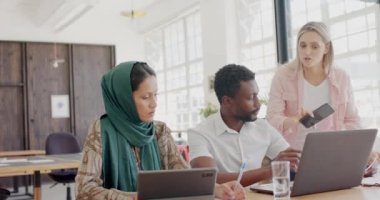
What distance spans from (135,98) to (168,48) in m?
7.27

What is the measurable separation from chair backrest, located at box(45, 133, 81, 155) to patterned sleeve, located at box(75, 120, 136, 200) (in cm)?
421

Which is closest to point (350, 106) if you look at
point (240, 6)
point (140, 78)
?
point (140, 78)

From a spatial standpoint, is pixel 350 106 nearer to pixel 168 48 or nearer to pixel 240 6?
pixel 240 6

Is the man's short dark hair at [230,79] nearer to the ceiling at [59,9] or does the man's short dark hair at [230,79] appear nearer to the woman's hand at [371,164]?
the woman's hand at [371,164]

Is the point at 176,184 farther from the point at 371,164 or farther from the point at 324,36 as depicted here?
the point at 324,36

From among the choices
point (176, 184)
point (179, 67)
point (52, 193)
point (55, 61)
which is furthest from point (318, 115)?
point (179, 67)

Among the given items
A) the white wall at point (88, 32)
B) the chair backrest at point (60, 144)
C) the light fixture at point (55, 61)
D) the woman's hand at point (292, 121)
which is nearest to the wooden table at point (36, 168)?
the chair backrest at point (60, 144)

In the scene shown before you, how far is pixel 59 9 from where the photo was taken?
740 centimetres

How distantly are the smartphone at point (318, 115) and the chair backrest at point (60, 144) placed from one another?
4.43m

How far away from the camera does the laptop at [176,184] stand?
121 cm

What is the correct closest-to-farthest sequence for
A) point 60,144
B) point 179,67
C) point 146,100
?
point 146,100
point 60,144
point 179,67

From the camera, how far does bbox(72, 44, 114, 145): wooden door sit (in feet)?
28.4

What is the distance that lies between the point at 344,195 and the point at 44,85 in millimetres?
7669

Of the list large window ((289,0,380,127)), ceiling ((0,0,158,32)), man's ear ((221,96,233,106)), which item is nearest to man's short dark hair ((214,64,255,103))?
man's ear ((221,96,233,106))
